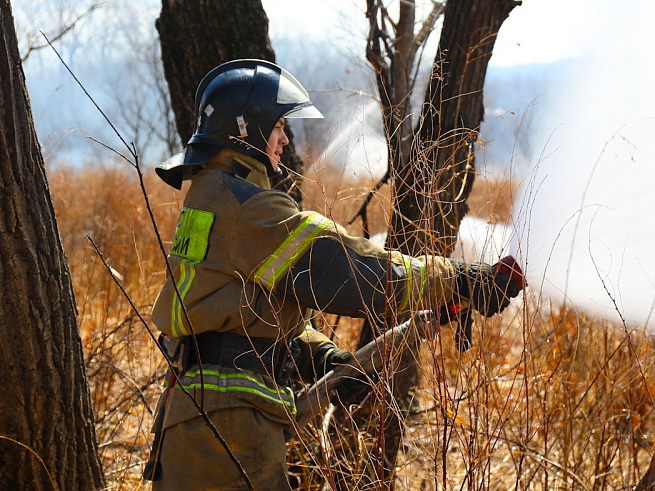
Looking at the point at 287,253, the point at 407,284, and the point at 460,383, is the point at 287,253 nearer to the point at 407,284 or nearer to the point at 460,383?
the point at 407,284

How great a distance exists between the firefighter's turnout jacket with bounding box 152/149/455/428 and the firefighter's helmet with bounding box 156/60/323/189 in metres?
0.10

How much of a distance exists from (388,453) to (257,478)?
1.16 metres

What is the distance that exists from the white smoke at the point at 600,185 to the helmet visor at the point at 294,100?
2.65 feet

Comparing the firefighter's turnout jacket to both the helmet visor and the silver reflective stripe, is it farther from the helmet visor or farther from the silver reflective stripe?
the helmet visor

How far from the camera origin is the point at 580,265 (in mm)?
2395

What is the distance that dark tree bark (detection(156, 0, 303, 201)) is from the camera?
3.58 m

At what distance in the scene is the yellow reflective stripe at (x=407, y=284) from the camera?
2010 mm

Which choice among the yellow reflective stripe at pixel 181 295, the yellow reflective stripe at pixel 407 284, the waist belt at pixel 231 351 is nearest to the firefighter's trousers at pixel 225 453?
the waist belt at pixel 231 351

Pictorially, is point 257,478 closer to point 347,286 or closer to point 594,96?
point 347,286

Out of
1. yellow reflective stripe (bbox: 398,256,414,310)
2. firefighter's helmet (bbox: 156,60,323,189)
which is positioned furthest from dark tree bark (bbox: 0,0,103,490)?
yellow reflective stripe (bbox: 398,256,414,310)

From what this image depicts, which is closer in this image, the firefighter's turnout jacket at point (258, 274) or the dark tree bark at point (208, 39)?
the firefighter's turnout jacket at point (258, 274)

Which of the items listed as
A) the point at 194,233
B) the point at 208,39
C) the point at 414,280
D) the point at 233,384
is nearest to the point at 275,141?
the point at 194,233

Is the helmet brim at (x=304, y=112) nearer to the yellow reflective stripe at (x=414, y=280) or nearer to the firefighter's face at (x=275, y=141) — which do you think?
the firefighter's face at (x=275, y=141)

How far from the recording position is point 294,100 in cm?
246
